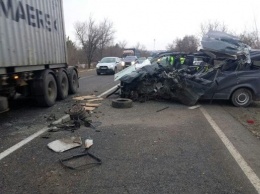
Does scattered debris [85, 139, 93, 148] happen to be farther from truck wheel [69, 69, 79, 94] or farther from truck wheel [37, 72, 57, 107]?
truck wheel [69, 69, 79, 94]

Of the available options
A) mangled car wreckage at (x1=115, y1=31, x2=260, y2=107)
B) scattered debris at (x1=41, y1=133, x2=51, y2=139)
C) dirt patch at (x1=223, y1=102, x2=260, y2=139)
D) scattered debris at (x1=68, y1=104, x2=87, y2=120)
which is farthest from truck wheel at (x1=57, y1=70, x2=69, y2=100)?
dirt patch at (x1=223, y1=102, x2=260, y2=139)

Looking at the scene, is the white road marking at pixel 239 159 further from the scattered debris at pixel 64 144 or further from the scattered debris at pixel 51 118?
the scattered debris at pixel 51 118

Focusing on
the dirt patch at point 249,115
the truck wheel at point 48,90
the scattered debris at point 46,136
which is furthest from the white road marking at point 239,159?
the truck wheel at point 48,90

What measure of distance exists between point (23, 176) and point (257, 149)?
396cm

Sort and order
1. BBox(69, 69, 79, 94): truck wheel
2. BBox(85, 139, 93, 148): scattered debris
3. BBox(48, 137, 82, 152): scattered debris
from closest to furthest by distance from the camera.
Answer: BBox(48, 137, 82, 152): scattered debris → BBox(85, 139, 93, 148): scattered debris → BBox(69, 69, 79, 94): truck wheel

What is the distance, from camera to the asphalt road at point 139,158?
359 centimetres

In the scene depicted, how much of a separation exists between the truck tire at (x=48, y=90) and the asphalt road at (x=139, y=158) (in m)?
1.25

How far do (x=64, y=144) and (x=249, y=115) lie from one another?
544 cm

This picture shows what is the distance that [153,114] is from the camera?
7910 millimetres

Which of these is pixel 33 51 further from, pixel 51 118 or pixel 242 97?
pixel 242 97

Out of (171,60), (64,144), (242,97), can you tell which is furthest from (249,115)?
(64,144)

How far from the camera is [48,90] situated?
30.3 feet

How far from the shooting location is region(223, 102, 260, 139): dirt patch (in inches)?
256

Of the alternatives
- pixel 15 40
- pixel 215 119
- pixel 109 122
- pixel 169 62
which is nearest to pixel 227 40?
pixel 169 62
